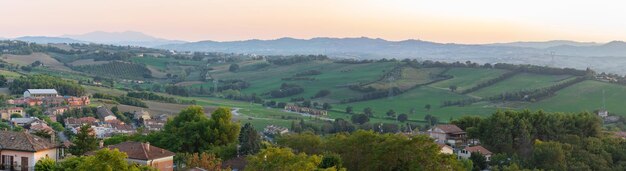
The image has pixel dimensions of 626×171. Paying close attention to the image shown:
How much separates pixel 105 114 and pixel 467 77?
2522 inches

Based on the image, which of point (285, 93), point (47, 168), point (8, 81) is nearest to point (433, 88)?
point (285, 93)

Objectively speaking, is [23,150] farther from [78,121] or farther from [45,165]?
[78,121]

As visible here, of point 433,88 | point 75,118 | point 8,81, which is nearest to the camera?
point 75,118

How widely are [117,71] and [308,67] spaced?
146ft

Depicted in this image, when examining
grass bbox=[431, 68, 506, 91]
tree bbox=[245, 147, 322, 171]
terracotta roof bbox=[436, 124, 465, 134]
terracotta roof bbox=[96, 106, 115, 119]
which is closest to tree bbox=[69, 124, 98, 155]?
tree bbox=[245, 147, 322, 171]

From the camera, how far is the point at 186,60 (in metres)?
190

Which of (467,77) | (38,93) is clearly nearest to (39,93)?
(38,93)

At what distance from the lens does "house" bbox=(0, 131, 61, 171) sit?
2570 cm

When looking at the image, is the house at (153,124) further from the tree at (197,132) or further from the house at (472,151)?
the house at (472,151)

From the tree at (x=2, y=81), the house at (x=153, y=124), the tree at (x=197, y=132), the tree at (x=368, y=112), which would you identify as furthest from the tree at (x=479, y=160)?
the tree at (x=2, y=81)

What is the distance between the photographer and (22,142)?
85.9ft

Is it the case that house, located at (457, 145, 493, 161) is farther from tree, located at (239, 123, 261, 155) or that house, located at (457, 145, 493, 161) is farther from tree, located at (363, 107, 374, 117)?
tree, located at (363, 107, 374, 117)

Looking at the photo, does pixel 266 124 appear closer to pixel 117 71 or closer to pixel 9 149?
pixel 9 149

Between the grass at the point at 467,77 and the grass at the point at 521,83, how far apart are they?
3.48 m
